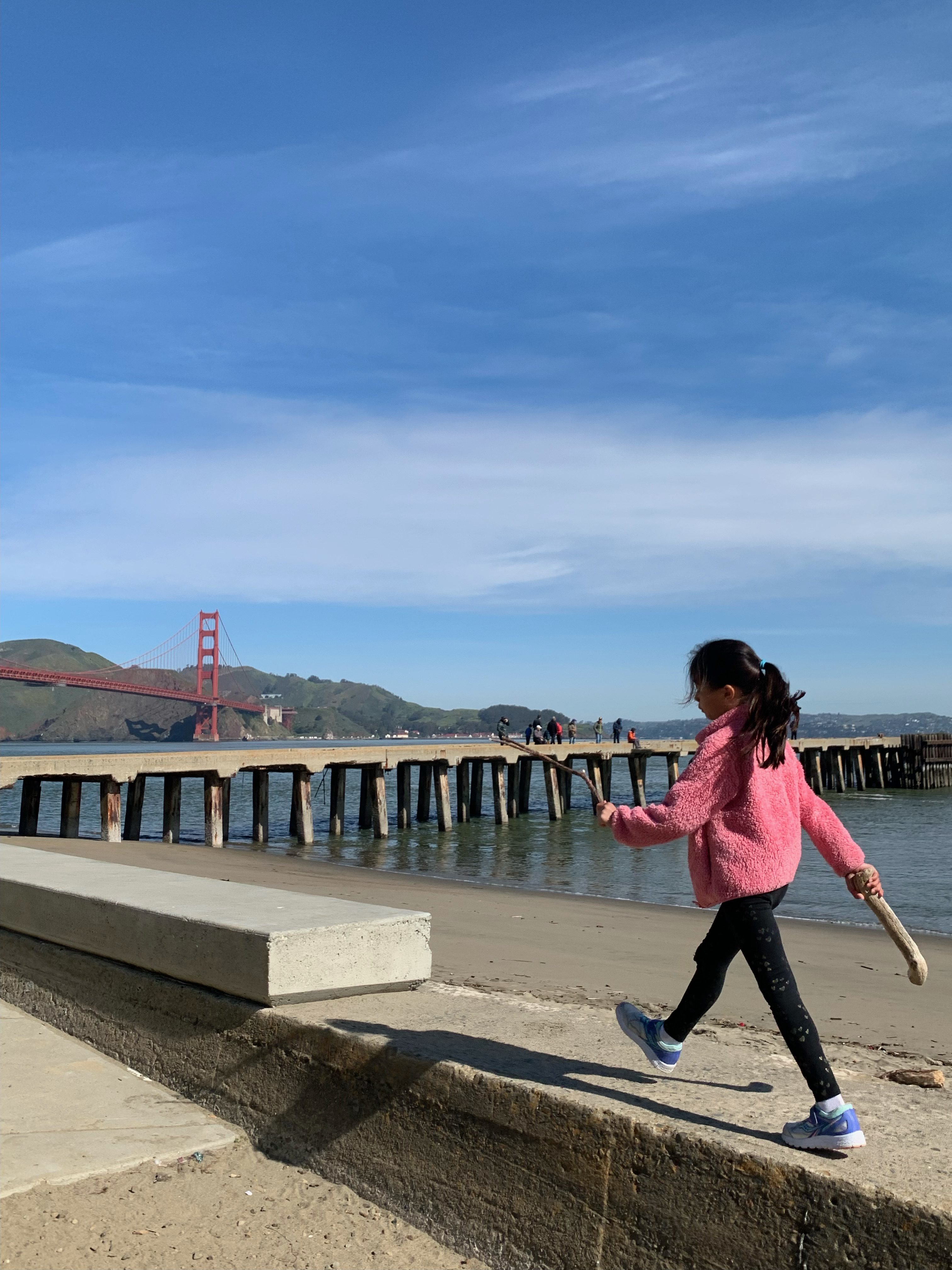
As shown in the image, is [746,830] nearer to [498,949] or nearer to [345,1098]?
[345,1098]

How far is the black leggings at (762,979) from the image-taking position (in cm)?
266

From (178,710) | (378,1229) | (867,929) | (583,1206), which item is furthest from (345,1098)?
(178,710)

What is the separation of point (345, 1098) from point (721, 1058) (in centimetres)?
115

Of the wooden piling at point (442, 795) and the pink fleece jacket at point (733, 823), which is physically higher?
the pink fleece jacket at point (733, 823)

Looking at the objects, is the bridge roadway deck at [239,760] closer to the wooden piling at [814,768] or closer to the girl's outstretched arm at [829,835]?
the girl's outstretched arm at [829,835]

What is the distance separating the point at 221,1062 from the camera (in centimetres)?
373

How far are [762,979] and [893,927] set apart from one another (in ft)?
1.28

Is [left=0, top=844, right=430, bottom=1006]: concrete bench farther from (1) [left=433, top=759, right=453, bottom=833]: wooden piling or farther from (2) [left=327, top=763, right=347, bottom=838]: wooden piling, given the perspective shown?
(1) [left=433, top=759, right=453, bottom=833]: wooden piling

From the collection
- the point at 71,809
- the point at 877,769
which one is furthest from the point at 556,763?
the point at 877,769

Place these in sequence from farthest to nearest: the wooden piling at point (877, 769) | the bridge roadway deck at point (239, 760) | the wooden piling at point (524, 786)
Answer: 1. the wooden piling at point (877, 769)
2. the wooden piling at point (524, 786)
3. the bridge roadway deck at point (239, 760)

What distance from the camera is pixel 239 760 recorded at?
70.7ft

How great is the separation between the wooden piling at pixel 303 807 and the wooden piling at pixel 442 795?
4.50 meters

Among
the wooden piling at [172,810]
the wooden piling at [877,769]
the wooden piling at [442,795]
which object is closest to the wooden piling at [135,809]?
the wooden piling at [172,810]

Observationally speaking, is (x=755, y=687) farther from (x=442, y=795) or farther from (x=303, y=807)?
(x=442, y=795)
